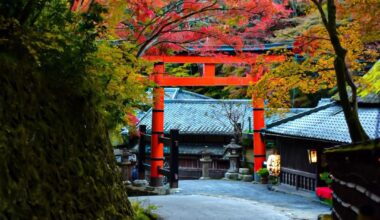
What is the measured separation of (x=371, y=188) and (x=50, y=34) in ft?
13.8

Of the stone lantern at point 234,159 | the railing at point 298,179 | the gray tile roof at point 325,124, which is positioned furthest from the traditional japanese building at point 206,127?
the gray tile roof at point 325,124

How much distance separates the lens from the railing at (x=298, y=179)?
17469mm

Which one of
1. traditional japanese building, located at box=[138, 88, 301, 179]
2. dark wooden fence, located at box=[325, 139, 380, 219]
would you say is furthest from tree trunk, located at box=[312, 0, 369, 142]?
traditional japanese building, located at box=[138, 88, 301, 179]

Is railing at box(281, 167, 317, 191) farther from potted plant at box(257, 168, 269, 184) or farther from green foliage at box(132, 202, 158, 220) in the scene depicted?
green foliage at box(132, 202, 158, 220)

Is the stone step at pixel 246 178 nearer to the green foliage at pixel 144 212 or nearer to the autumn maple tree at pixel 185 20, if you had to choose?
the autumn maple tree at pixel 185 20

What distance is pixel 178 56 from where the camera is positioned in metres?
18.8

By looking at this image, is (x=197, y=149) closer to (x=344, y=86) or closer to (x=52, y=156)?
(x=344, y=86)

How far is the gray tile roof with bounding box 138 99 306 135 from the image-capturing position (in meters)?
27.1

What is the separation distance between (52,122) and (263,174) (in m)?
16.3

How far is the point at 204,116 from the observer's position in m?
28.4

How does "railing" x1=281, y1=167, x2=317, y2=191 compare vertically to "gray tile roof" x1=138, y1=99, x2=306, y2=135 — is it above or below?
below

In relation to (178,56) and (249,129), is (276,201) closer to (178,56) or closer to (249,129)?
(178,56)

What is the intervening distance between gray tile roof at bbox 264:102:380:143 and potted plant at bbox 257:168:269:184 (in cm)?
198

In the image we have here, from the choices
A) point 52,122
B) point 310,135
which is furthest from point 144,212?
point 310,135
